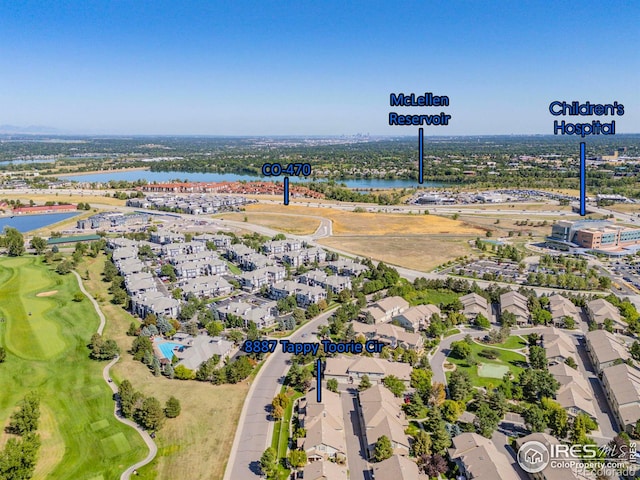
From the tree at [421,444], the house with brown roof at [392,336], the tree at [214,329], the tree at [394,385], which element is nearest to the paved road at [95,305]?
the tree at [214,329]

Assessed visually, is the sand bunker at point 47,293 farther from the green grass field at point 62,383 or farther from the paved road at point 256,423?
the paved road at point 256,423

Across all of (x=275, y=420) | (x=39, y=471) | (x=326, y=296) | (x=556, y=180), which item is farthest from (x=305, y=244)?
(x=556, y=180)

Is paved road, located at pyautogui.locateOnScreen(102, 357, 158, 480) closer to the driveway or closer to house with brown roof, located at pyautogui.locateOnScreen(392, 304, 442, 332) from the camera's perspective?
the driveway

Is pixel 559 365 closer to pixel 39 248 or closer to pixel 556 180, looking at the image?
pixel 39 248

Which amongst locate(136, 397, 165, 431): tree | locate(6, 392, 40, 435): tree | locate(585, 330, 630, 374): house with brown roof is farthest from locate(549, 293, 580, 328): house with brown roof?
locate(6, 392, 40, 435): tree

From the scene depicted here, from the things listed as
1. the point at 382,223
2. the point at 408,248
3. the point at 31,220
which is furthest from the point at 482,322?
the point at 31,220

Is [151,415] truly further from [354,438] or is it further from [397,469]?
[397,469]
